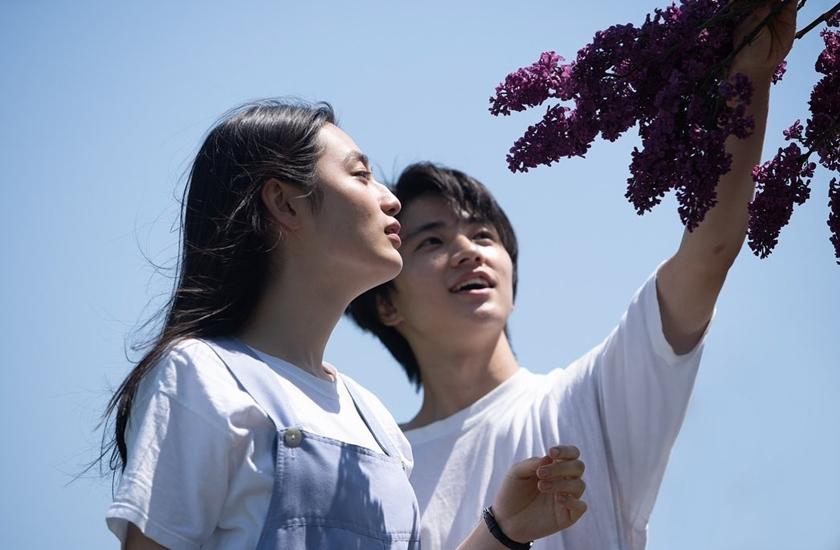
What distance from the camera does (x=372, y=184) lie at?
2488 millimetres

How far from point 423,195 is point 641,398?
1.33 metres

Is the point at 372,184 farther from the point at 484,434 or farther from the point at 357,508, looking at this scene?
the point at 484,434

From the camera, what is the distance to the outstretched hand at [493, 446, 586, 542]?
2.13 m

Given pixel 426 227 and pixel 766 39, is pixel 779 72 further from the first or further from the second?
pixel 426 227

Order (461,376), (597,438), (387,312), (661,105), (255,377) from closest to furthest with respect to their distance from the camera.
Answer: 1. (661,105)
2. (255,377)
3. (597,438)
4. (461,376)
5. (387,312)

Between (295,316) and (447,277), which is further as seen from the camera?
(447,277)

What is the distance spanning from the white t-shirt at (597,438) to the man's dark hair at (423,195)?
0.70 metres

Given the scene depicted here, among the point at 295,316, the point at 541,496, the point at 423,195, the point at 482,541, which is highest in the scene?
the point at 423,195

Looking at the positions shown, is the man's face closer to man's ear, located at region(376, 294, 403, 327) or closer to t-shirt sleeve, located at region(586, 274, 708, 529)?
man's ear, located at region(376, 294, 403, 327)

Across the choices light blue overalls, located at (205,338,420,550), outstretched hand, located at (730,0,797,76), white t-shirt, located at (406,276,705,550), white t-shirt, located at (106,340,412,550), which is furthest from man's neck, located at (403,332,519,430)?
outstretched hand, located at (730,0,797,76)

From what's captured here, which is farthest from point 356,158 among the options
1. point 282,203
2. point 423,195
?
point 423,195

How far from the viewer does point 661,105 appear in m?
1.63

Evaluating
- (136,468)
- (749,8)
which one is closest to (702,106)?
(749,8)

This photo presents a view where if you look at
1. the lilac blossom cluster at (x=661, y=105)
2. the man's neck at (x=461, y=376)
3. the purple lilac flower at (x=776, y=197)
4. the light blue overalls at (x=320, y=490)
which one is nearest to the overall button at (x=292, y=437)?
the light blue overalls at (x=320, y=490)
